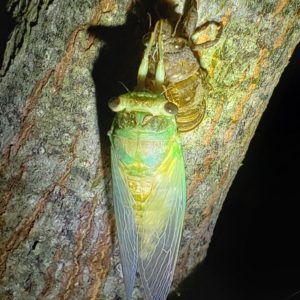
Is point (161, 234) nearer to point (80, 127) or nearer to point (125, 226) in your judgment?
point (125, 226)

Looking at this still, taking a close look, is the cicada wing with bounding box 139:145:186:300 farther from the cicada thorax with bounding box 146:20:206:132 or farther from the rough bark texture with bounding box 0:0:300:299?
the cicada thorax with bounding box 146:20:206:132

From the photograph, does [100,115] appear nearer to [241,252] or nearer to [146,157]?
[146,157]

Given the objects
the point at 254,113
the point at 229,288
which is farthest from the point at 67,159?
the point at 229,288

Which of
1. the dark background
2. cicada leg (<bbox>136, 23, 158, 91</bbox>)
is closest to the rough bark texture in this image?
cicada leg (<bbox>136, 23, 158, 91</bbox>)

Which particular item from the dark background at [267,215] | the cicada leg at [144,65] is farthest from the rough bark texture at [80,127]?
the dark background at [267,215]

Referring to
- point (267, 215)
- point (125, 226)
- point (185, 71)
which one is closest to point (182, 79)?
point (185, 71)
